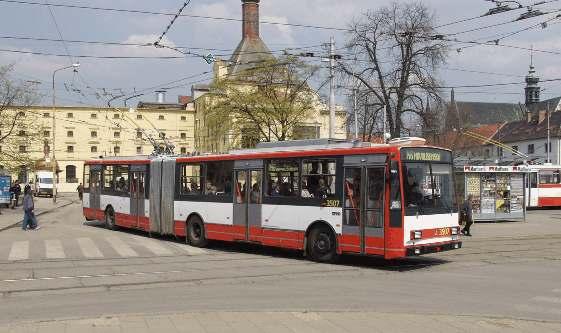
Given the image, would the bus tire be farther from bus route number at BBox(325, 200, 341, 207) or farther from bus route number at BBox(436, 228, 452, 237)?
bus route number at BBox(436, 228, 452, 237)

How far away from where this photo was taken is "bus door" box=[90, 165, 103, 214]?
25.0 metres

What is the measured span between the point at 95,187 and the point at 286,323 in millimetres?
18889

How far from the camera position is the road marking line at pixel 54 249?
15.8m

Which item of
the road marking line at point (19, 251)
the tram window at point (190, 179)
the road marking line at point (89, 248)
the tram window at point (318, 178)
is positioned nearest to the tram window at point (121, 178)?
the road marking line at point (89, 248)

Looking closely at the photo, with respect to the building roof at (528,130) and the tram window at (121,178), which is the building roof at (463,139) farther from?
the tram window at (121,178)

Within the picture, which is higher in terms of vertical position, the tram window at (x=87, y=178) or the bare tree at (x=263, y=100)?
the bare tree at (x=263, y=100)

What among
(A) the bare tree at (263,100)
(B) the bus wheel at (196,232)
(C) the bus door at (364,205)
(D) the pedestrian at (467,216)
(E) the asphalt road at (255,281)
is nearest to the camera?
(E) the asphalt road at (255,281)

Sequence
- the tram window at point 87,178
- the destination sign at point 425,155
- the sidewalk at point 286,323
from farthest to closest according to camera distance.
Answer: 1. the tram window at point 87,178
2. the destination sign at point 425,155
3. the sidewalk at point 286,323

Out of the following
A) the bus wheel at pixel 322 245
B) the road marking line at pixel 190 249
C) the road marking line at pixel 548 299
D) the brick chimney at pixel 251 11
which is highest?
the brick chimney at pixel 251 11

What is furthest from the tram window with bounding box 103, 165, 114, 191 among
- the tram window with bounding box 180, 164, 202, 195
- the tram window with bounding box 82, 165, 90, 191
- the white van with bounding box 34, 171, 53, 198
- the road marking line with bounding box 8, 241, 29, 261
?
the white van with bounding box 34, 171, 53, 198

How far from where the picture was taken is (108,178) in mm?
24312

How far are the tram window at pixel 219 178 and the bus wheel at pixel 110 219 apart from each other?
698 cm

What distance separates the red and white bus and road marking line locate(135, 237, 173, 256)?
95.6 feet

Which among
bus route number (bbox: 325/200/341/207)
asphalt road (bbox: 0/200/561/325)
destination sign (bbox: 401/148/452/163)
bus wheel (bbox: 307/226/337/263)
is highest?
destination sign (bbox: 401/148/452/163)
